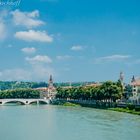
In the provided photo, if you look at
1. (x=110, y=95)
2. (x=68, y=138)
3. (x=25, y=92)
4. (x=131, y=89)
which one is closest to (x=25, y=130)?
(x=68, y=138)

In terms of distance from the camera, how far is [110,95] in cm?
7550

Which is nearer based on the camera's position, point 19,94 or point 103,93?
point 103,93

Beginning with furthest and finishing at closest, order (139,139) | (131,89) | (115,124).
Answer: (131,89), (115,124), (139,139)

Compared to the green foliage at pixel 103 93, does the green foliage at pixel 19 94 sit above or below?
above

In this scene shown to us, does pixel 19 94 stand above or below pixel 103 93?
above

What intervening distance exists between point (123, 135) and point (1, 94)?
10797 cm

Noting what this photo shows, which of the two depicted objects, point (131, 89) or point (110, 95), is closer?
point (110, 95)

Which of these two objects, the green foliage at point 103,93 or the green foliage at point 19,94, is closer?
the green foliage at point 103,93

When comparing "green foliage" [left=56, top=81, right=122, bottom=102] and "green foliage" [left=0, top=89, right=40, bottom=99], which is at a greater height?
"green foliage" [left=0, top=89, right=40, bottom=99]

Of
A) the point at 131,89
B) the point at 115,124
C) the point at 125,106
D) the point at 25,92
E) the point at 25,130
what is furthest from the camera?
the point at 25,92

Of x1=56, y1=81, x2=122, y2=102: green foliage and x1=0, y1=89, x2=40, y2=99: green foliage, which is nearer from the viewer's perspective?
x1=56, y1=81, x2=122, y2=102: green foliage

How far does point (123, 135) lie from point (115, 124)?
8725 millimetres

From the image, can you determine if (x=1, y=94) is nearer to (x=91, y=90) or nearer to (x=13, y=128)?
(x=91, y=90)

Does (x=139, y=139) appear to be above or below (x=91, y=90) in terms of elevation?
below
